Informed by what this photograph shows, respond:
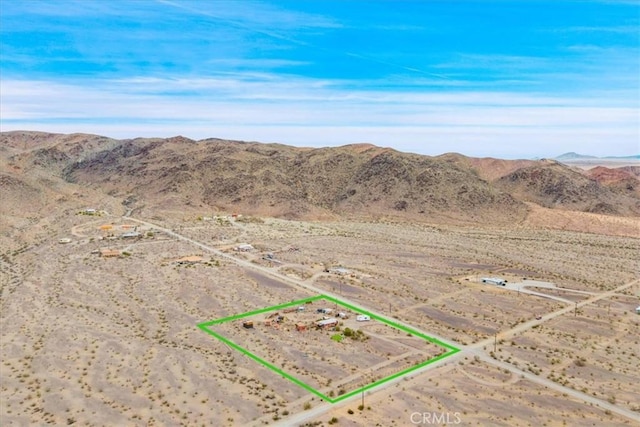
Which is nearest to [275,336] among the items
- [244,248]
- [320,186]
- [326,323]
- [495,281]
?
[326,323]

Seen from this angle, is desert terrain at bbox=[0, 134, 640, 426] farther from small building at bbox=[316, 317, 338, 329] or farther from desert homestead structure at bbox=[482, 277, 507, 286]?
desert homestead structure at bbox=[482, 277, 507, 286]

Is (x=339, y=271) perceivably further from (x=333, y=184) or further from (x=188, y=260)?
(x=333, y=184)

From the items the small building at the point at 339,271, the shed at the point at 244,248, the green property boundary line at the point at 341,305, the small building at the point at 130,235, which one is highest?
the small building at the point at 130,235

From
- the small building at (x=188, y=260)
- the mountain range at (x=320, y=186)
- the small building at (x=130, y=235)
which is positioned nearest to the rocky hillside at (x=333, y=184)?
the mountain range at (x=320, y=186)

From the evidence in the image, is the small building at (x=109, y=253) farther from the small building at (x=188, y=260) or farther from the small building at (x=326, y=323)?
the small building at (x=326, y=323)

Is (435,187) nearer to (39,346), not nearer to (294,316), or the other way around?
(294,316)

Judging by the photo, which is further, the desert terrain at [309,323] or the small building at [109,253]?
the small building at [109,253]
